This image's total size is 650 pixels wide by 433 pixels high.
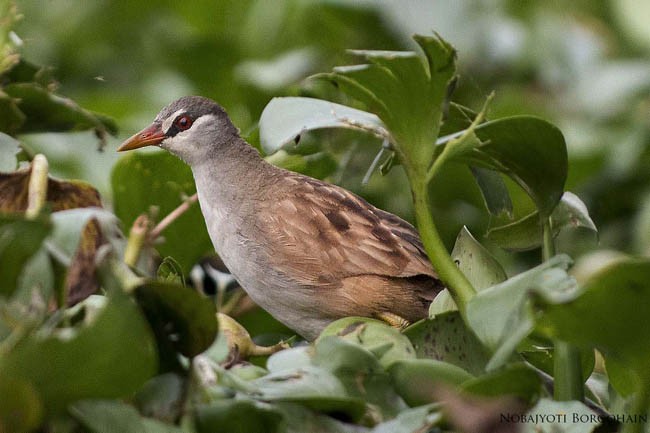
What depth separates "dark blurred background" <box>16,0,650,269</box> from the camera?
2.71 m

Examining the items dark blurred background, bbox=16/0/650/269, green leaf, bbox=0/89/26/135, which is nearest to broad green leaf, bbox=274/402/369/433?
green leaf, bbox=0/89/26/135

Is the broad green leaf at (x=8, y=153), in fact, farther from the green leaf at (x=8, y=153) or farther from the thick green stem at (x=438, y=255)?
the thick green stem at (x=438, y=255)

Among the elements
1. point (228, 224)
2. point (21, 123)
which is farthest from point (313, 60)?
point (21, 123)

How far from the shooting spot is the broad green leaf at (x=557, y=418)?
2.96ft

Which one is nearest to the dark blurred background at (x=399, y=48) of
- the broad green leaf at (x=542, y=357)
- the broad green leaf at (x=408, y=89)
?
the broad green leaf at (x=542, y=357)

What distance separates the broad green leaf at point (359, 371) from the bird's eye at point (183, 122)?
1.04m

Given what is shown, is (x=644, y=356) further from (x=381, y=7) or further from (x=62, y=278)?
(x=381, y=7)

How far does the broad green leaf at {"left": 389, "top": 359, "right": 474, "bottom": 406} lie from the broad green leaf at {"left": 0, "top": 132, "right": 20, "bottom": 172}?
47 cm

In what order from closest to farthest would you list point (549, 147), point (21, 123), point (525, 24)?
point (549, 147), point (21, 123), point (525, 24)

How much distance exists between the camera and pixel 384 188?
2.64 m

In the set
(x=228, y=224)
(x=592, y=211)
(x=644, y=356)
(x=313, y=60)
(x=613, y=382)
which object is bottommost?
(x=592, y=211)

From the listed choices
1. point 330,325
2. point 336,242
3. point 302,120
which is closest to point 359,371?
point 330,325

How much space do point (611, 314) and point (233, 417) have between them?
296mm

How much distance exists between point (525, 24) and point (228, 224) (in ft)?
5.70
